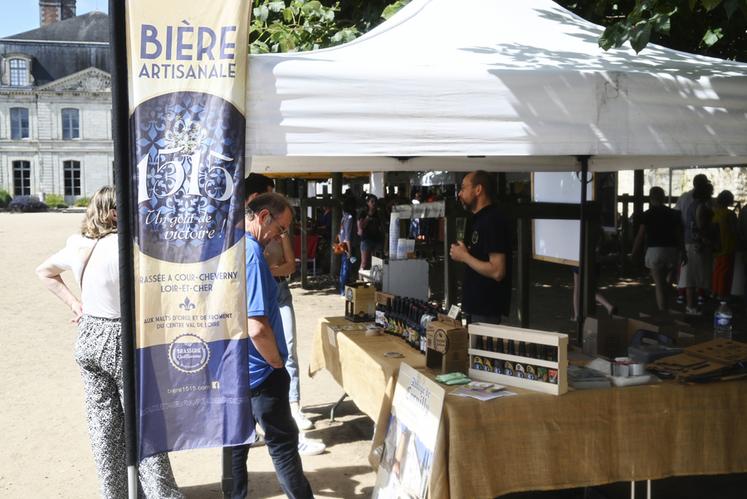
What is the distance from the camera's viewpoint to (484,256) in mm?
4414

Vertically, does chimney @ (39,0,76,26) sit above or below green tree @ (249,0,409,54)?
above

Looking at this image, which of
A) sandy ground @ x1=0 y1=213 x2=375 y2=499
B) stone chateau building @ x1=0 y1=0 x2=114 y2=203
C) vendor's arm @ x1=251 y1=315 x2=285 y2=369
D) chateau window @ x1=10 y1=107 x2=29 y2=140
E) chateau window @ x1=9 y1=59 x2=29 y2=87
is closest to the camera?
vendor's arm @ x1=251 y1=315 x2=285 y2=369

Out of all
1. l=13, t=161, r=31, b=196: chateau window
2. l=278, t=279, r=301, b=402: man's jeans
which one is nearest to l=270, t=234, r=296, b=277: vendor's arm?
l=278, t=279, r=301, b=402: man's jeans

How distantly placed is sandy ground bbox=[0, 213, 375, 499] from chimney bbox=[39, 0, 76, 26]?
268 ft

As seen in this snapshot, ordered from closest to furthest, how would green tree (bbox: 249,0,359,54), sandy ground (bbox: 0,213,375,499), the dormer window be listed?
sandy ground (bbox: 0,213,375,499) < green tree (bbox: 249,0,359,54) < the dormer window

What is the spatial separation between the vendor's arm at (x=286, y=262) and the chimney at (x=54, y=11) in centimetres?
8606

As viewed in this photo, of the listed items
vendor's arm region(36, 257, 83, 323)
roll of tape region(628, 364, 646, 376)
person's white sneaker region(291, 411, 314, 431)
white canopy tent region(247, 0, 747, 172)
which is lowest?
person's white sneaker region(291, 411, 314, 431)

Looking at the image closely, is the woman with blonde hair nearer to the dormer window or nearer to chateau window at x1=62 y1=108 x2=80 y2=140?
chateau window at x1=62 y1=108 x2=80 y2=140

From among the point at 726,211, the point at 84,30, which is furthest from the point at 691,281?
the point at 84,30

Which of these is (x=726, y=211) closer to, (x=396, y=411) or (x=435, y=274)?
(x=435, y=274)

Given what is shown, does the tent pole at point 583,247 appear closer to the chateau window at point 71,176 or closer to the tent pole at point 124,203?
the tent pole at point 124,203

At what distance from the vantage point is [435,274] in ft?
49.6

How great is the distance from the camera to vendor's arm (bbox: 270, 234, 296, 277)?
191 inches

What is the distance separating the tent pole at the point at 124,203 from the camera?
301cm
